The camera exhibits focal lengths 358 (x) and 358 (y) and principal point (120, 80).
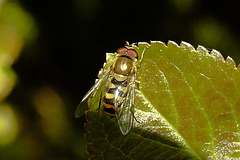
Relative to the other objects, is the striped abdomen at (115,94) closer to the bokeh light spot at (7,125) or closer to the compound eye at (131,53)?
the compound eye at (131,53)

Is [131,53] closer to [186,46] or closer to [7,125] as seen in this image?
[186,46]

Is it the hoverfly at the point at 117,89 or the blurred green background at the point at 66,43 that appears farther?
the blurred green background at the point at 66,43

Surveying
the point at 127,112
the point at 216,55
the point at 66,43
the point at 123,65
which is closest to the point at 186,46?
the point at 216,55

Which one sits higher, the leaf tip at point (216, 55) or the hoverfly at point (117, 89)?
the leaf tip at point (216, 55)

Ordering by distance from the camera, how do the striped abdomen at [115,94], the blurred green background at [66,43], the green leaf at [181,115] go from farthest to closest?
the blurred green background at [66,43] < the striped abdomen at [115,94] < the green leaf at [181,115]

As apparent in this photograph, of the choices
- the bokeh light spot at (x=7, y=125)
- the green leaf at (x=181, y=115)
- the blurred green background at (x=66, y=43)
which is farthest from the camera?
the blurred green background at (x=66, y=43)

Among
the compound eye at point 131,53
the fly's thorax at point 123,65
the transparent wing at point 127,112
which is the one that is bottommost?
the transparent wing at point 127,112

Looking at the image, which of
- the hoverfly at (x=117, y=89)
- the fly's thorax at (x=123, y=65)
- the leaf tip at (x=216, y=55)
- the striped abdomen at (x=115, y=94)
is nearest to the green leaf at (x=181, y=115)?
the leaf tip at (x=216, y=55)

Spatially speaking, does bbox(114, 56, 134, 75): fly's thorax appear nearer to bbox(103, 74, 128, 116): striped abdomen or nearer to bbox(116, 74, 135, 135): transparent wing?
bbox(103, 74, 128, 116): striped abdomen
